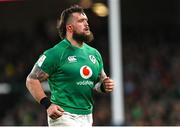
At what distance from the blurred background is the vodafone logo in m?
6.53

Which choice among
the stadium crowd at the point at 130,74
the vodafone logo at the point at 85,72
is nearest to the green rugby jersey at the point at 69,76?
the vodafone logo at the point at 85,72

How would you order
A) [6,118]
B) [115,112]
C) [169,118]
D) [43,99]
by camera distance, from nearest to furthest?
[43,99], [115,112], [169,118], [6,118]

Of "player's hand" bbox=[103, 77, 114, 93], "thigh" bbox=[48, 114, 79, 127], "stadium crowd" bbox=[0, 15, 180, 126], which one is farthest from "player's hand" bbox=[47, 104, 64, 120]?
"stadium crowd" bbox=[0, 15, 180, 126]

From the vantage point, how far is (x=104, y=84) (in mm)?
7535

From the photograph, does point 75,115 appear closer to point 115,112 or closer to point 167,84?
point 115,112

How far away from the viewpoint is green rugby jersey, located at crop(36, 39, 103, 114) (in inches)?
286

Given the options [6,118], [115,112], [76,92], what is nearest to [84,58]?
[76,92]

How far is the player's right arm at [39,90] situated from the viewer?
703 cm

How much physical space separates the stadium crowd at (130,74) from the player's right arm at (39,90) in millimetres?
7665

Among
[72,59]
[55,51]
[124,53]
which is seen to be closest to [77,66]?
[72,59]

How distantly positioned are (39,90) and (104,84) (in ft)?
2.28

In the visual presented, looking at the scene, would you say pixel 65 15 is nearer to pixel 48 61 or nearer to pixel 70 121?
pixel 48 61

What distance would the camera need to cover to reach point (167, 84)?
15.3 metres

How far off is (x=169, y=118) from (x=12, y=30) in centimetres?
467
